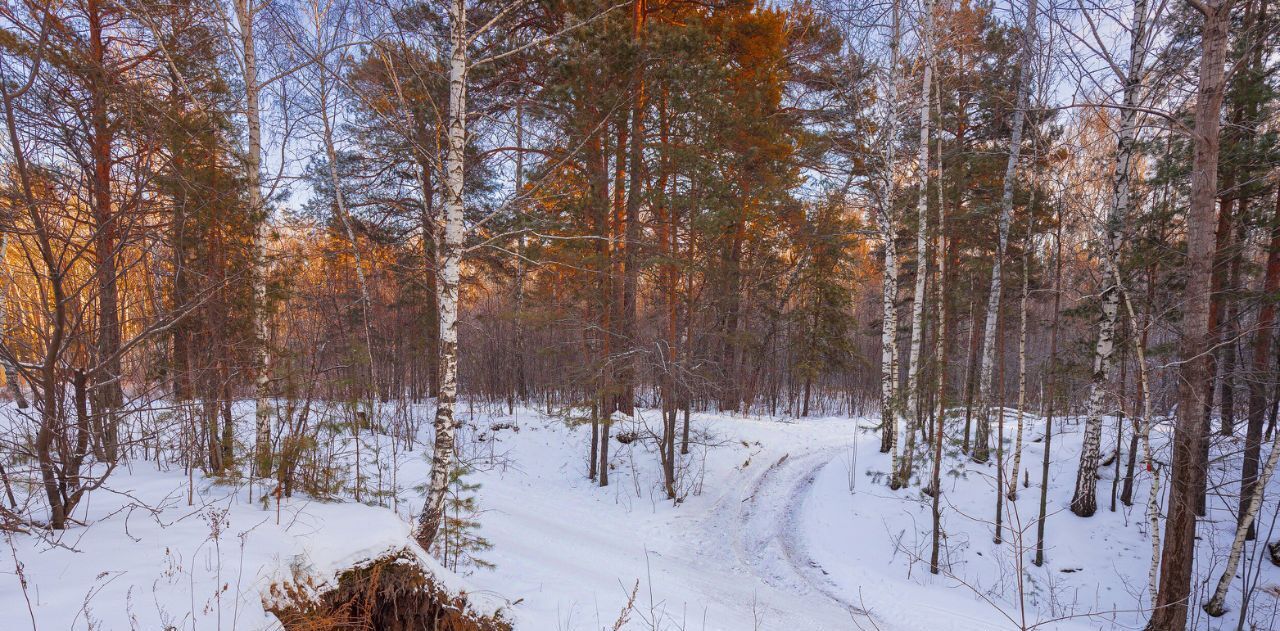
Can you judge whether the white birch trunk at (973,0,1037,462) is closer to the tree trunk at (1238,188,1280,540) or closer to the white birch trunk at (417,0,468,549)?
the tree trunk at (1238,188,1280,540)

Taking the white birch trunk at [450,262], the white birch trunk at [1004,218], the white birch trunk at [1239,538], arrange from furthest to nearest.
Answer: the white birch trunk at [1004,218], the white birch trunk at [1239,538], the white birch trunk at [450,262]

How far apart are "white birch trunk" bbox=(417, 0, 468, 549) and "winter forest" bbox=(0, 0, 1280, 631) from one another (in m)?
0.04

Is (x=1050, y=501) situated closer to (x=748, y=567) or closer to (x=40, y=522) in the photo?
(x=748, y=567)

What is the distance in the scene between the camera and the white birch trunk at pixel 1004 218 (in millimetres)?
6823

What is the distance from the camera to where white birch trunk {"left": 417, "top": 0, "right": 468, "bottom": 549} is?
541 cm

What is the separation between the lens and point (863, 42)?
29.7ft

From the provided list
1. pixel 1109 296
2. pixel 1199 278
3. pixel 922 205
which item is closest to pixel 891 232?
pixel 922 205

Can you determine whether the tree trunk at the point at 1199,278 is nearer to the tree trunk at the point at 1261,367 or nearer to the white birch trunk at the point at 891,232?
the tree trunk at the point at 1261,367

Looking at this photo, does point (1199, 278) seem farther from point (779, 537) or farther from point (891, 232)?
point (779, 537)

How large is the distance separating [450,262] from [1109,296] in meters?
9.54

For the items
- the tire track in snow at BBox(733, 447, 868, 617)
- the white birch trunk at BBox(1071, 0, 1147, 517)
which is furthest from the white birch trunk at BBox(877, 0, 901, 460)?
the white birch trunk at BBox(1071, 0, 1147, 517)

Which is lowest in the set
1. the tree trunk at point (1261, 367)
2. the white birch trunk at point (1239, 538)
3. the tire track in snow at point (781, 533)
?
the tire track in snow at point (781, 533)

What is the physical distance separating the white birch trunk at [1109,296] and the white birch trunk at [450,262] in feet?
27.1

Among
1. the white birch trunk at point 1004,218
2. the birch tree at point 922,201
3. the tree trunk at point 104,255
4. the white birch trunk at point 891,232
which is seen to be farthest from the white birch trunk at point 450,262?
the birch tree at point 922,201
